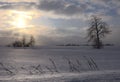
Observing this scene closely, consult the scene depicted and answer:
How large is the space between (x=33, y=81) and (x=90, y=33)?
58.9 m

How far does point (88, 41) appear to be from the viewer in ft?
217

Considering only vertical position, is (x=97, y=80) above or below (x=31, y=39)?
above

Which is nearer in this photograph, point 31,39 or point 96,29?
point 96,29

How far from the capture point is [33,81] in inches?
346

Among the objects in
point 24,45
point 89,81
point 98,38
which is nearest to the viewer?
point 89,81

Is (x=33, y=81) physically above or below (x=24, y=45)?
above

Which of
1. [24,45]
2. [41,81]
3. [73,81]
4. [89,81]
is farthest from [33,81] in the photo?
[24,45]

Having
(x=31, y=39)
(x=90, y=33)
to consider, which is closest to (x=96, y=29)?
(x=90, y=33)

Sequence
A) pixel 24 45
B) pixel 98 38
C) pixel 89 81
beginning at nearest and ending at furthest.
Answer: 1. pixel 89 81
2. pixel 98 38
3. pixel 24 45

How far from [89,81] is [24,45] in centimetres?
11236

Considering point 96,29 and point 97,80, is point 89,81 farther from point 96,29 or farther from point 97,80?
point 96,29

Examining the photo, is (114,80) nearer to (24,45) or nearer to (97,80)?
(97,80)

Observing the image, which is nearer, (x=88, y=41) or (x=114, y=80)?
(x=114, y=80)

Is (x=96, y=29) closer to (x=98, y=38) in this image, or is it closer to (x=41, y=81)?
(x=98, y=38)
